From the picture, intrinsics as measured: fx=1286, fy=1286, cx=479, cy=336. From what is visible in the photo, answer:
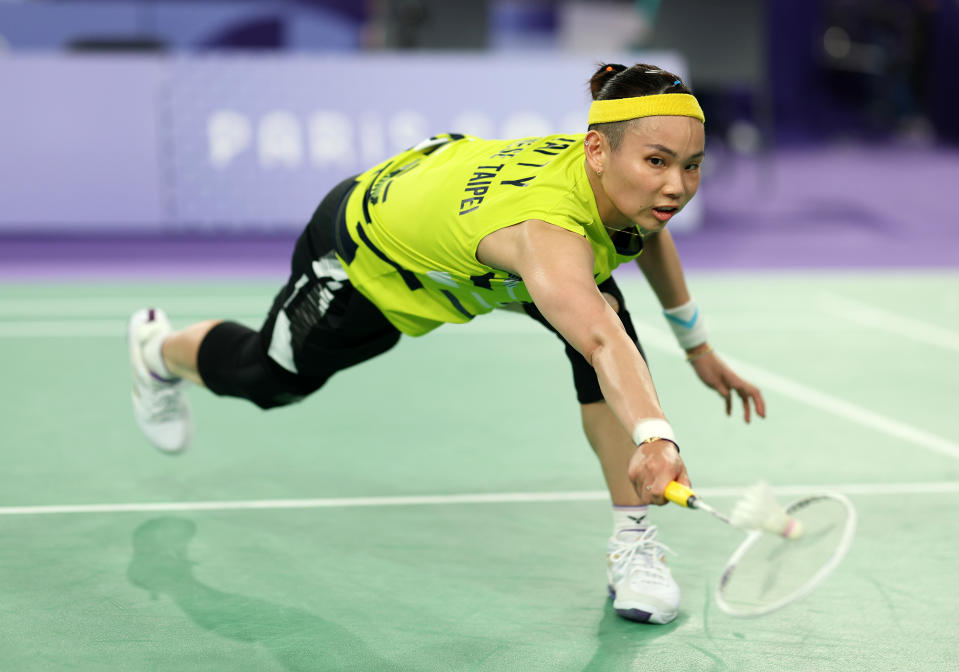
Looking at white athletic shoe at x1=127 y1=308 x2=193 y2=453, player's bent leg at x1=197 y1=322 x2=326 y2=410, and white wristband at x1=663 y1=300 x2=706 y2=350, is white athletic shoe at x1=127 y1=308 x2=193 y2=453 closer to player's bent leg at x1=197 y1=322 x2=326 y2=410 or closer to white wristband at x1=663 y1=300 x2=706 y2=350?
player's bent leg at x1=197 y1=322 x2=326 y2=410

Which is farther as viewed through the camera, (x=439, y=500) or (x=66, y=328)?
(x=66, y=328)

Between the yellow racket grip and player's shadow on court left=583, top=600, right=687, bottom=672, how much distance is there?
65cm

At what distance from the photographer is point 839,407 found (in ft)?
15.9

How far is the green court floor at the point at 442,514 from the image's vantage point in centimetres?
272

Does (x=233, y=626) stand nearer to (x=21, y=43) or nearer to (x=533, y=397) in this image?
(x=533, y=397)

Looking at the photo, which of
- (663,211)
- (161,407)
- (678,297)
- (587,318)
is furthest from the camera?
(161,407)

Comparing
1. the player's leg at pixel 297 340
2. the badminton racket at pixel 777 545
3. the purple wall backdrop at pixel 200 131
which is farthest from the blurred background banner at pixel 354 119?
the badminton racket at pixel 777 545

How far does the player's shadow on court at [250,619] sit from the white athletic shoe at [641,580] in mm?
571

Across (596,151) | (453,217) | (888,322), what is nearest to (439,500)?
(453,217)

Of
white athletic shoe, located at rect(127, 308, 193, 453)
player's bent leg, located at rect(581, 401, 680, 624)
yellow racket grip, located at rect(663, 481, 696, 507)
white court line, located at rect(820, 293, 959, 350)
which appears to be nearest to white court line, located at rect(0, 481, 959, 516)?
white athletic shoe, located at rect(127, 308, 193, 453)

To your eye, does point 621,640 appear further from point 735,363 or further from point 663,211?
point 735,363

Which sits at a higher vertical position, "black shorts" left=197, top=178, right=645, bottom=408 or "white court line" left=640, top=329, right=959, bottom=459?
"black shorts" left=197, top=178, right=645, bottom=408

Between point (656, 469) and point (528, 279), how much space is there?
18.8 inches

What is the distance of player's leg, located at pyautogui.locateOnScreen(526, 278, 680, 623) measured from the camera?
9.36ft
